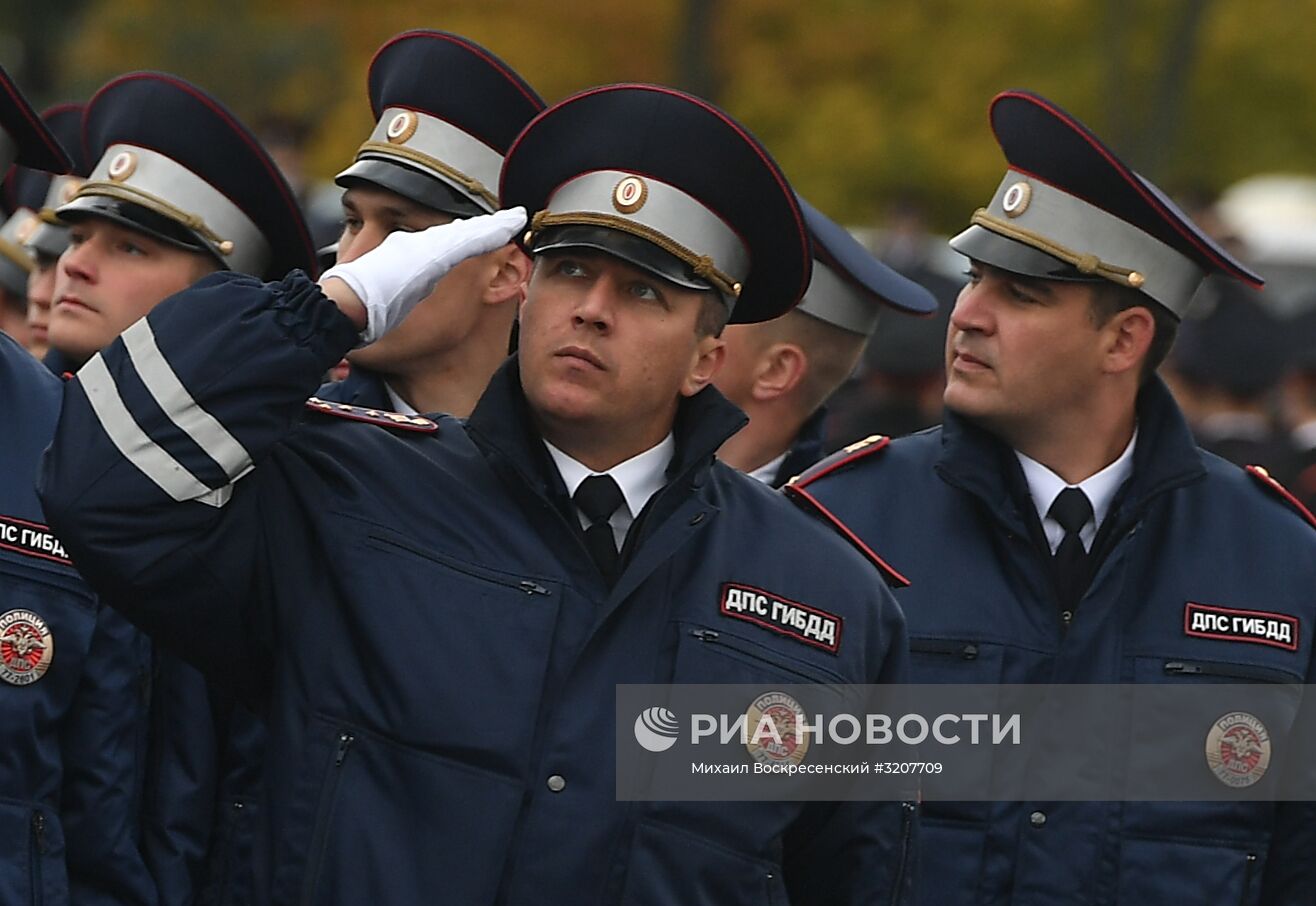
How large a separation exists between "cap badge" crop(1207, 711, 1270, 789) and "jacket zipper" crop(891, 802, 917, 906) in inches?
34.9

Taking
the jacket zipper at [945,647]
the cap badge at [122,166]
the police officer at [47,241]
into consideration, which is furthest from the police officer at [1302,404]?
the cap badge at [122,166]

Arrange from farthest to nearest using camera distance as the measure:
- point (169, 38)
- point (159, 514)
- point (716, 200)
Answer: point (169, 38) → point (716, 200) → point (159, 514)

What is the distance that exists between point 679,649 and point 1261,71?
75.5ft

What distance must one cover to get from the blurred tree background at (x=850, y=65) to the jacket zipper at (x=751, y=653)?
1468 centimetres

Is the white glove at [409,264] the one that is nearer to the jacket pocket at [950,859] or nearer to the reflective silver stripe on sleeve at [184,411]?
the reflective silver stripe on sleeve at [184,411]

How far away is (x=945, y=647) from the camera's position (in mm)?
5145

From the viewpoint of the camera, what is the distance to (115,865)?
4652 mm

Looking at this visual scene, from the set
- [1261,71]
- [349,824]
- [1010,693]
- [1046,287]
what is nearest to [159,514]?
[349,824]

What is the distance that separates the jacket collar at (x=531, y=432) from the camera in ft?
13.8

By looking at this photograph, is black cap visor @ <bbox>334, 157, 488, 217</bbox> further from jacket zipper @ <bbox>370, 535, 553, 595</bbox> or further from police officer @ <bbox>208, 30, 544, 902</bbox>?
jacket zipper @ <bbox>370, 535, 553, 595</bbox>

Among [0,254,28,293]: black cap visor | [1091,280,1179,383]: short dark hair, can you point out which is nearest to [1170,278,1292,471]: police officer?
[1091,280,1179,383]: short dark hair

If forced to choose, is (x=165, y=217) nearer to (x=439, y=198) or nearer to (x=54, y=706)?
(x=439, y=198)

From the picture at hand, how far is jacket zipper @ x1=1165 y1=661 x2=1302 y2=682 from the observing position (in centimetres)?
518

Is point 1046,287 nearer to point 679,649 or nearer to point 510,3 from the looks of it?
point 679,649
